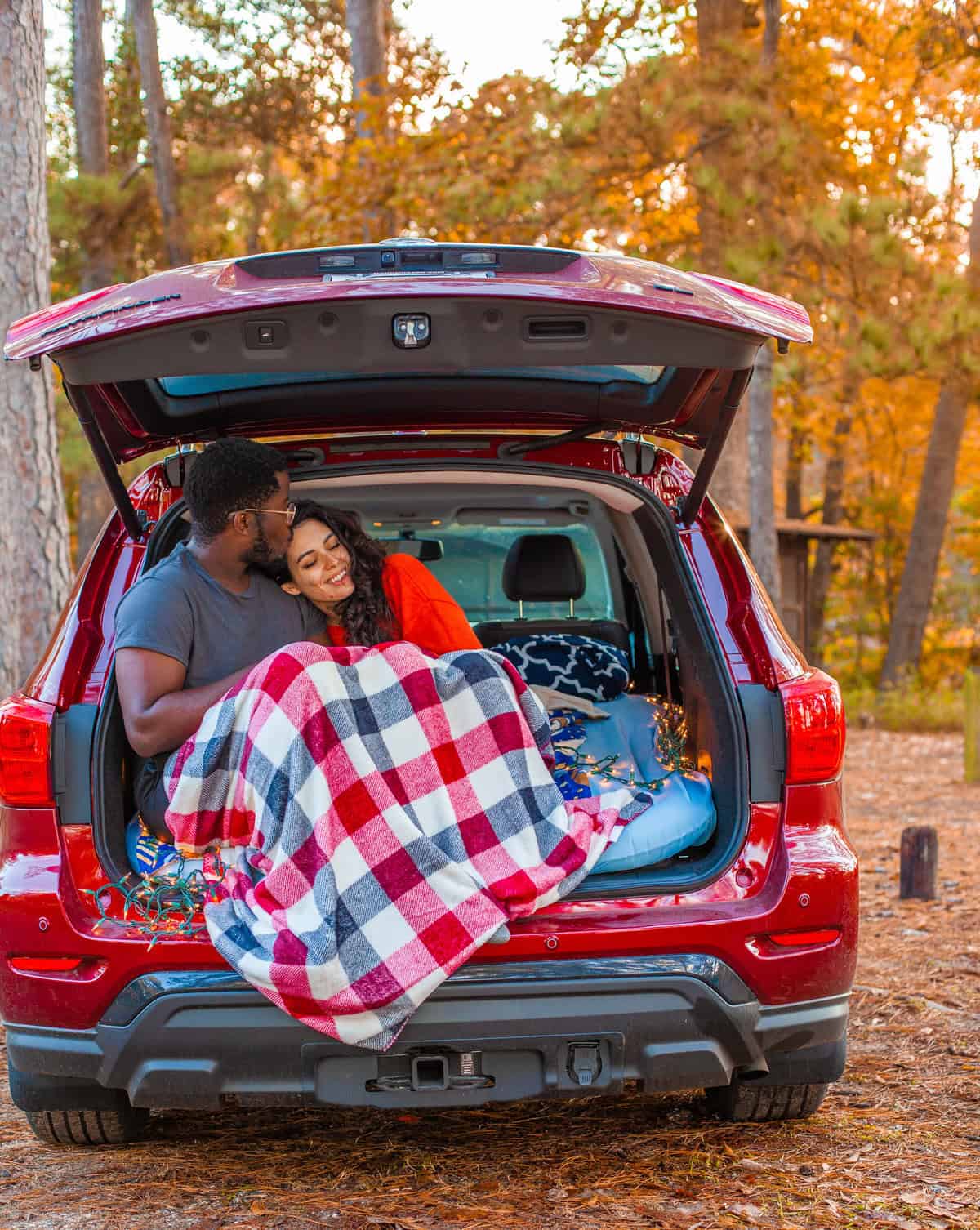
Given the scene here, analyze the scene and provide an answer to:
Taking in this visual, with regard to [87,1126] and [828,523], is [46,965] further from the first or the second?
[828,523]

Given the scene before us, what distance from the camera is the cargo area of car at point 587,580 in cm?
307

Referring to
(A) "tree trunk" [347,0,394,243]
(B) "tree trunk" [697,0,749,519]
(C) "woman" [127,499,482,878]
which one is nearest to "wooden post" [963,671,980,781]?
(B) "tree trunk" [697,0,749,519]

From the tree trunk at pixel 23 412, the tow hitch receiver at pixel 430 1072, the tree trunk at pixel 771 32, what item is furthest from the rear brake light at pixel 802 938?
the tree trunk at pixel 771 32

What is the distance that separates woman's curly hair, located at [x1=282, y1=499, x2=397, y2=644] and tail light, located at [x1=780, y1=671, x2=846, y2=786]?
42.8 inches

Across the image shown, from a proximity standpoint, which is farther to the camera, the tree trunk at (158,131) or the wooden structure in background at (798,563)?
the tree trunk at (158,131)

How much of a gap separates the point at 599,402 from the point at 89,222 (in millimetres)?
15869

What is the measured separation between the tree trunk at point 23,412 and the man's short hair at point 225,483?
3.40 m

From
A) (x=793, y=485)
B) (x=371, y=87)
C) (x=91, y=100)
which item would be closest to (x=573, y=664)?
(x=371, y=87)

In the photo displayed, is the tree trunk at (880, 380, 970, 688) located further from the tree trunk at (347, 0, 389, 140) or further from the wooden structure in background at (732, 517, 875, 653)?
the tree trunk at (347, 0, 389, 140)

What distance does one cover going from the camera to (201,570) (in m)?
3.42

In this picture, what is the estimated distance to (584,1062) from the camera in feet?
9.25

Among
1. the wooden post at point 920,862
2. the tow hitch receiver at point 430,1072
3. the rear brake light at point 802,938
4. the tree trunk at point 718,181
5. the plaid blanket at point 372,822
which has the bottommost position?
the wooden post at point 920,862

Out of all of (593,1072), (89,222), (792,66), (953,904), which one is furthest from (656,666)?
(89,222)

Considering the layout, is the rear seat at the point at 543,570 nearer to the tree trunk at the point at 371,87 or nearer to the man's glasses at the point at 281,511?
the man's glasses at the point at 281,511
